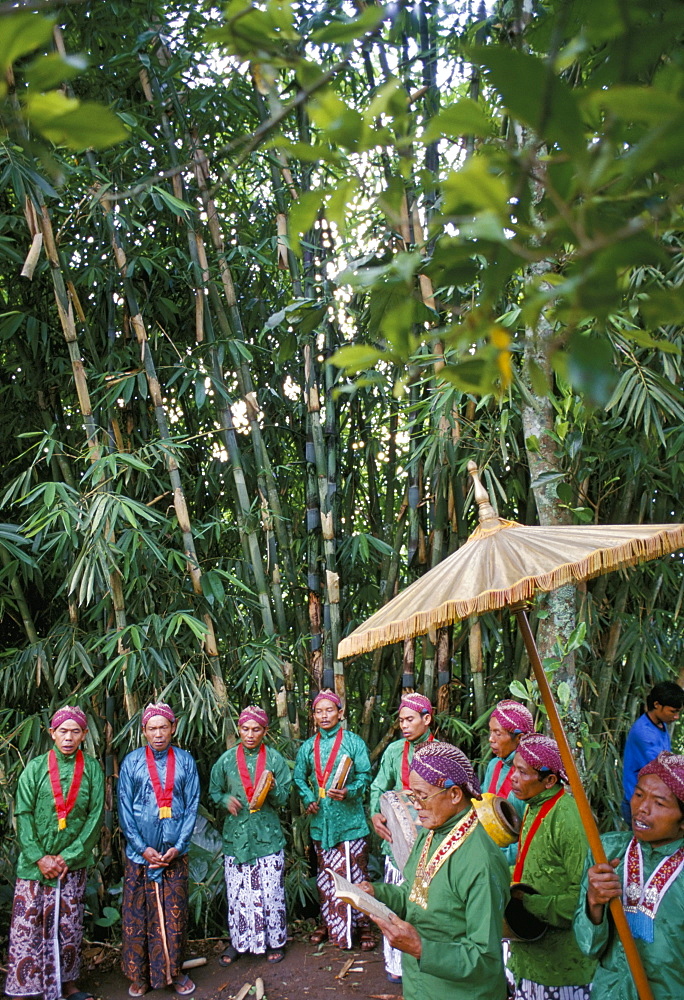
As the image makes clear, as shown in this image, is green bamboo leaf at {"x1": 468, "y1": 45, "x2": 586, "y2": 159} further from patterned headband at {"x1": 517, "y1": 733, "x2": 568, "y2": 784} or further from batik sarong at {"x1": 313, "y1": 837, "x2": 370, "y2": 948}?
batik sarong at {"x1": 313, "y1": 837, "x2": 370, "y2": 948}

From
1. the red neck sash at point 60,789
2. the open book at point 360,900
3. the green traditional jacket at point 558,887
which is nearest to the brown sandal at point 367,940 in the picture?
the red neck sash at point 60,789

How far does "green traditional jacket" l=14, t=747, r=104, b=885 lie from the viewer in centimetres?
359

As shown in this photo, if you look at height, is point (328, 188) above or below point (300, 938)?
above

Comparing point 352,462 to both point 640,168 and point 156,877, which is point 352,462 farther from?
point 640,168

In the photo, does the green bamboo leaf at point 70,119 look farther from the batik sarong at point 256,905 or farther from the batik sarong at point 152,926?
the batik sarong at point 256,905

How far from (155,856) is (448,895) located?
212 cm

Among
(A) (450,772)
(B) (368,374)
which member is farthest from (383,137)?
(A) (450,772)

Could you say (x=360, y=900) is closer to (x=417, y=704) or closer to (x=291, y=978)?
(x=417, y=704)

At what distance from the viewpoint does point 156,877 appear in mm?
3766

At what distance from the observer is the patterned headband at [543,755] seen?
7.80 ft

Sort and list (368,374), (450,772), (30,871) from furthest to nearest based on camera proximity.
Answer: (30,871)
(450,772)
(368,374)

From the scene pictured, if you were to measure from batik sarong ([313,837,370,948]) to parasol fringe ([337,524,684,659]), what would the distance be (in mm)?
2465

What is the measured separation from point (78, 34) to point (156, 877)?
12.9ft

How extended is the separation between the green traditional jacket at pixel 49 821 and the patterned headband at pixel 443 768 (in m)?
2.16
